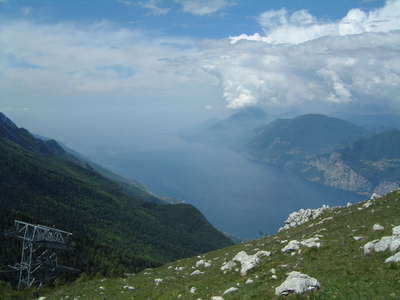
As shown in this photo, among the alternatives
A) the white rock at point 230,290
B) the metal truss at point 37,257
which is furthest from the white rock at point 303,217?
the white rock at point 230,290

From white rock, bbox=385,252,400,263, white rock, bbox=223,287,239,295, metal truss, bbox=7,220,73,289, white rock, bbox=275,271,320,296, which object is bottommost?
metal truss, bbox=7,220,73,289

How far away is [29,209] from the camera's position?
183 meters

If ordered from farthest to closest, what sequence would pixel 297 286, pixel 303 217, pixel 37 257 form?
pixel 303 217 < pixel 37 257 < pixel 297 286

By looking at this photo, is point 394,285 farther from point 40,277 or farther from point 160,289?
point 40,277

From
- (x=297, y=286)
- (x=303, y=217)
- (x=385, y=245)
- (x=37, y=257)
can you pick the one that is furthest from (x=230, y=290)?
(x=303, y=217)

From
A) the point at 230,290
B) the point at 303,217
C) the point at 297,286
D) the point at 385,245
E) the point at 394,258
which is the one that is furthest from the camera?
the point at 303,217

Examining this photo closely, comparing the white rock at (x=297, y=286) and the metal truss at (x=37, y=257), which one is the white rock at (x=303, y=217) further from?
the white rock at (x=297, y=286)

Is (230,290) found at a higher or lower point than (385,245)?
lower

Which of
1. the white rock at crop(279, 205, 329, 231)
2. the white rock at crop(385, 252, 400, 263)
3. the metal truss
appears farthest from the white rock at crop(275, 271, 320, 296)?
the white rock at crop(279, 205, 329, 231)

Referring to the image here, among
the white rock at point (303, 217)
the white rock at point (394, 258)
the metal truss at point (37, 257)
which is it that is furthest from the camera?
the white rock at point (303, 217)

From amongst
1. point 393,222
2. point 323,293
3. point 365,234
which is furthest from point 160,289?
point 393,222

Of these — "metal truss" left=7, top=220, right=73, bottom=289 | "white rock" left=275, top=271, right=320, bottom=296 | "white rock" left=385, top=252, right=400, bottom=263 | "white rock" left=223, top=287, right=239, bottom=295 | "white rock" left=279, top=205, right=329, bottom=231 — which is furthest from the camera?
"white rock" left=279, top=205, right=329, bottom=231

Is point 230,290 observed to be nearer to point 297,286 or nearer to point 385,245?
point 297,286

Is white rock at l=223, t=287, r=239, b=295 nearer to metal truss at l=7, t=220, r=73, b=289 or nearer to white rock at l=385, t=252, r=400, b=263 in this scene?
white rock at l=385, t=252, r=400, b=263
